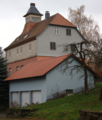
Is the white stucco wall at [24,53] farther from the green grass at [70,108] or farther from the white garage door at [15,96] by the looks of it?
the green grass at [70,108]

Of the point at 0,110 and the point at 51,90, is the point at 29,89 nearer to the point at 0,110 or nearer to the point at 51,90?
the point at 51,90

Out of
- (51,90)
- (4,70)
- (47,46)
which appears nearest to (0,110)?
(4,70)

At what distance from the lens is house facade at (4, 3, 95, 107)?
81.1 feet

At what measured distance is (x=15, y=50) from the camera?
1854 inches

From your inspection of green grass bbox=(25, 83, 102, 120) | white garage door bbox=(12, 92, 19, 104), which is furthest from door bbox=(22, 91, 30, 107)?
green grass bbox=(25, 83, 102, 120)

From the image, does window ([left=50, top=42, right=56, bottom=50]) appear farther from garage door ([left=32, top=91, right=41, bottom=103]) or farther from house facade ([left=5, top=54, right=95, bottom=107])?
→ garage door ([left=32, top=91, right=41, bottom=103])

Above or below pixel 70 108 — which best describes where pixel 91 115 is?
above

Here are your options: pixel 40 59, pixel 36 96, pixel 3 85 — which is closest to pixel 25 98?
pixel 36 96

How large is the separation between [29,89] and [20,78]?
6.29 feet

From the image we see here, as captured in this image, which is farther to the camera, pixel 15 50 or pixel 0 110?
pixel 15 50

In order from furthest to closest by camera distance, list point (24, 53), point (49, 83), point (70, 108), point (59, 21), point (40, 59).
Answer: point (24, 53) → point (59, 21) → point (40, 59) → point (49, 83) → point (70, 108)

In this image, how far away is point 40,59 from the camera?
39.6 metres

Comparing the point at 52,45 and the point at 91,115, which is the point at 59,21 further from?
the point at 91,115

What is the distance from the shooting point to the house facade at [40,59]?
24719 mm
